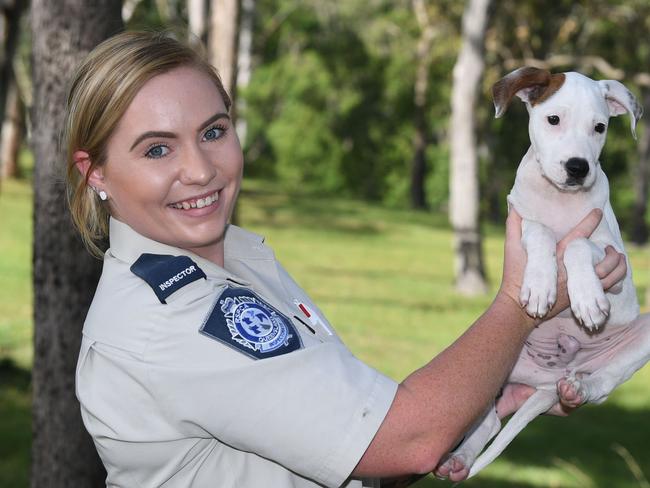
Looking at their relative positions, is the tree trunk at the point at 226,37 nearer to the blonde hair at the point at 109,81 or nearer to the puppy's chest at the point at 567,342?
the puppy's chest at the point at 567,342

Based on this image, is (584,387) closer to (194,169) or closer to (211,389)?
(211,389)

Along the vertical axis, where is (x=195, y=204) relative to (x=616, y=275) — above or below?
above

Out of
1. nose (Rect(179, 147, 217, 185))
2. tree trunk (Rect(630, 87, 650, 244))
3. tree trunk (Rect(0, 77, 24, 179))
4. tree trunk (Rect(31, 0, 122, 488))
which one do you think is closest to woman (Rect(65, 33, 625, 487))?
nose (Rect(179, 147, 217, 185))

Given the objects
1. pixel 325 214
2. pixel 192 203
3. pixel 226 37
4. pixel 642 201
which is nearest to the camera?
pixel 192 203

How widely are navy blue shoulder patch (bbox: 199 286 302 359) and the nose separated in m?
0.30

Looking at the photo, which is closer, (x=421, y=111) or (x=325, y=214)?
(x=325, y=214)

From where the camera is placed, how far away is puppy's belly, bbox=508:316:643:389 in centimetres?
308

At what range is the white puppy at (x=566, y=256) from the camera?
273 cm

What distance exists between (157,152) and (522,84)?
1.14 m

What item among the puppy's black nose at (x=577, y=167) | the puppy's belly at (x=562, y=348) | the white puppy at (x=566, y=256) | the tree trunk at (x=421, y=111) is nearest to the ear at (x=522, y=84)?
the white puppy at (x=566, y=256)

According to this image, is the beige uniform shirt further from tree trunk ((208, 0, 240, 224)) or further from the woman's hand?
tree trunk ((208, 0, 240, 224))

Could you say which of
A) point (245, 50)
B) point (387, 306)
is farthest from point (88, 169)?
point (245, 50)

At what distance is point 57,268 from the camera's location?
4246 mm

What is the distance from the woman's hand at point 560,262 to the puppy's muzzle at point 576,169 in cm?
17
